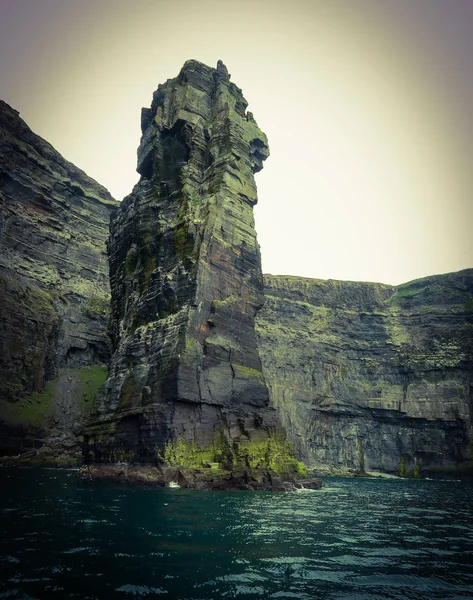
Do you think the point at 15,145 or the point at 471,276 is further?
the point at 471,276

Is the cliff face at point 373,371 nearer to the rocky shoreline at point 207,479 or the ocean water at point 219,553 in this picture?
the rocky shoreline at point 207,479

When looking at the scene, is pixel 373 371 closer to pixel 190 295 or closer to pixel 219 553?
pixel 190 295

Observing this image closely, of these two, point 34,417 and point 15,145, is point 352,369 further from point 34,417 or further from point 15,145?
point 15,145

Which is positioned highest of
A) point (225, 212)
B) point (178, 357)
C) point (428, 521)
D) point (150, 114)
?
point (150, 114)

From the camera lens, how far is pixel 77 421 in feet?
206

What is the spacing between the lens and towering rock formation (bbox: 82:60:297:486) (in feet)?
105

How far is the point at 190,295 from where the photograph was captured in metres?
36.5

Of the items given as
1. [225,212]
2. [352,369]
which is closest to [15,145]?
[225,212]

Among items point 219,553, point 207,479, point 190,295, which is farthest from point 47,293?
point 219,553

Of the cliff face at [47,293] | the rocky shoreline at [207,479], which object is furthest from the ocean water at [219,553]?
the cliff face at [47,293]

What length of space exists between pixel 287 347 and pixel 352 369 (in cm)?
1540

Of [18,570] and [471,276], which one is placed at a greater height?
[471,276]

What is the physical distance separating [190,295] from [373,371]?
63.8 m

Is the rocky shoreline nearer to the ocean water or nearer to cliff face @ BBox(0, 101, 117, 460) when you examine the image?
the ocean water
